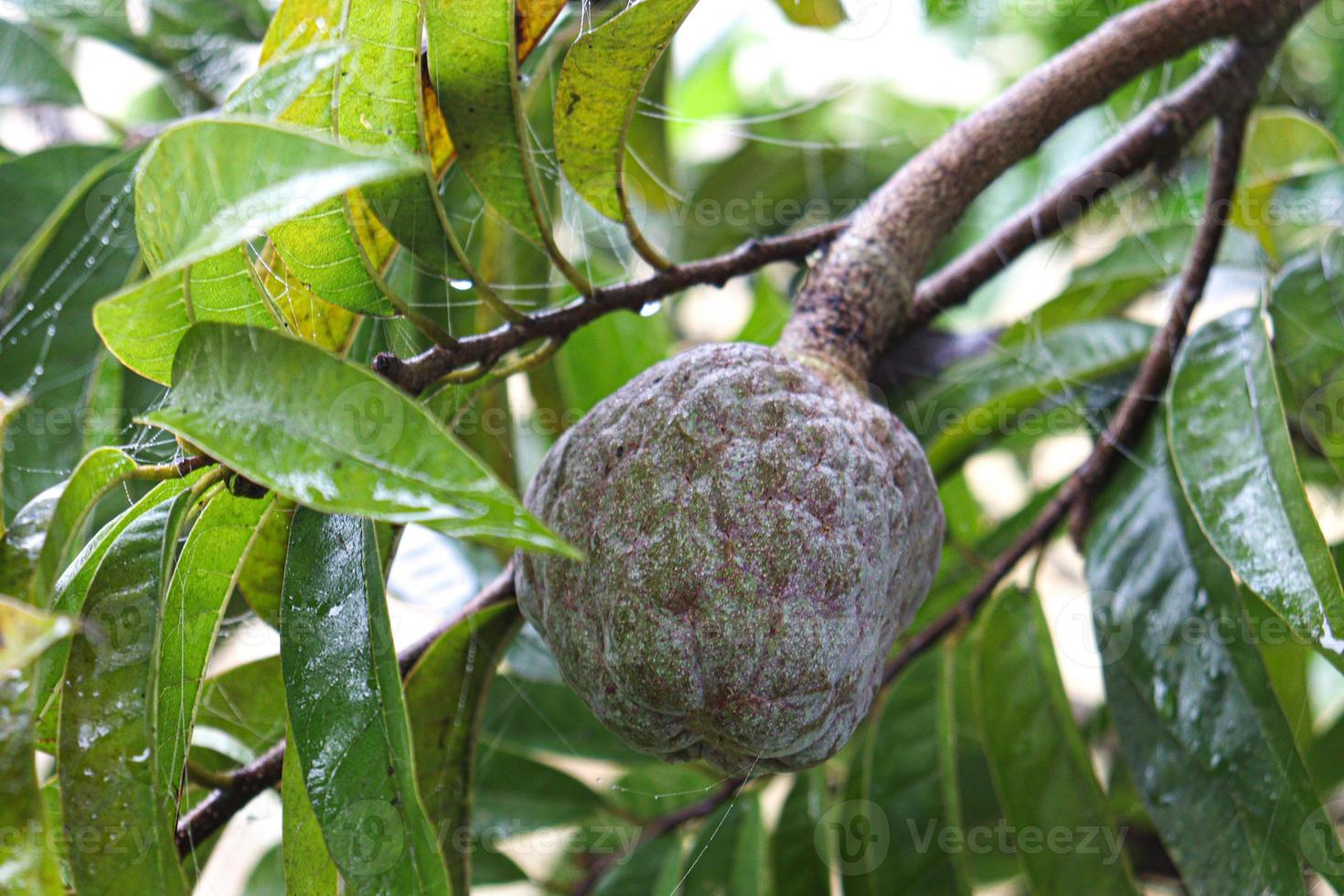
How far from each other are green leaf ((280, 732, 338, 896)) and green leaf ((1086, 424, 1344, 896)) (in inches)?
27.1

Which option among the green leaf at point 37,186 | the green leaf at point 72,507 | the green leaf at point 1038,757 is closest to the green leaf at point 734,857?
the green leaf at point 1038,757

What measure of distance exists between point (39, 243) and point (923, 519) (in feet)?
2.62

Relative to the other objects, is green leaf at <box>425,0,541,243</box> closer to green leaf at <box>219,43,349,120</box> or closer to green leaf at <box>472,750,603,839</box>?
green leaf at <box>219,43,349,120</box>

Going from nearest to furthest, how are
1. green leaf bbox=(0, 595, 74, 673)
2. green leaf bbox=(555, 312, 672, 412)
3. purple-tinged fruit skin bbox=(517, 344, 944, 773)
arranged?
green leaf bbox=(0, 595, 74, 673) → purple-tinged fruit skin bbox=(517, 344, 944, 773) → green leaf bbox=(555, 312, 672, 412)

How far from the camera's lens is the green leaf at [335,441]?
1.42 ft

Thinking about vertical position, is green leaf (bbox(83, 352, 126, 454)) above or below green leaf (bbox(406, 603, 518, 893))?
above

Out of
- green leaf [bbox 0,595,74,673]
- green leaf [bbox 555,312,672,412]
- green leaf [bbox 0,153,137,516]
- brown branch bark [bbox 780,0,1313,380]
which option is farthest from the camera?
green leaf [bbox 555,312,672,412]

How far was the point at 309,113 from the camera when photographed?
0.60 m

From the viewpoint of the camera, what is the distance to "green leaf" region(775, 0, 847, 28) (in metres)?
1.13

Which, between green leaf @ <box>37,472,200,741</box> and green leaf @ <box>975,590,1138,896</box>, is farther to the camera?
green leaf @ <box>975,590,1138,896</box>

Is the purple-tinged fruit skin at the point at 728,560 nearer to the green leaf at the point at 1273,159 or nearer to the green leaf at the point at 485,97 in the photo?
the green leaf at the point at 485,97

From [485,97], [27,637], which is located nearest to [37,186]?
[485,97]

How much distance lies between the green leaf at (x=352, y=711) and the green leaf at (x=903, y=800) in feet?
2.20

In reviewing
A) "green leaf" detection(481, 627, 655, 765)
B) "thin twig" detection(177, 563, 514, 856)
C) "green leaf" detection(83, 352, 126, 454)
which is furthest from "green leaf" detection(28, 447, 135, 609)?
"green leaf" detection(481, 627, 655, 765)
